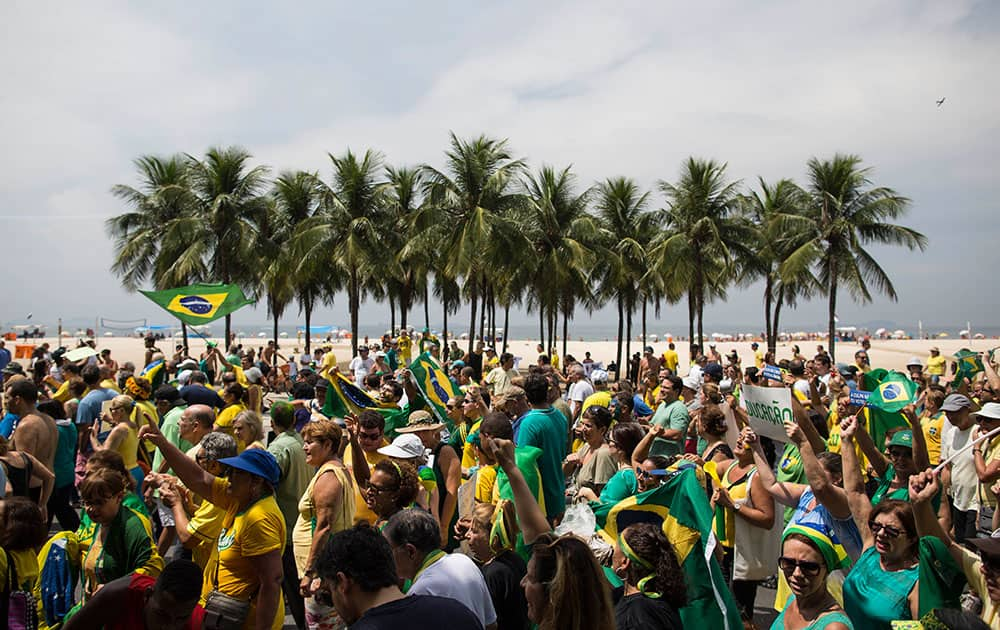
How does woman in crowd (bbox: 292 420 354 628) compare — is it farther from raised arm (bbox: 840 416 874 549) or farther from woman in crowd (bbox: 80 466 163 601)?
raised arm (bbox: 840 416 874 549)

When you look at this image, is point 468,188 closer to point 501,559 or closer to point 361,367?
point 361,367

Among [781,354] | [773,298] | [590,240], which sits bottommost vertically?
[781,354]

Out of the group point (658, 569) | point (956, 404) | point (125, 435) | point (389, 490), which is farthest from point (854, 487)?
point (125, 435)

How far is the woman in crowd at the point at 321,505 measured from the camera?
4328 millimetres

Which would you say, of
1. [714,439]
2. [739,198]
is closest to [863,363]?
[714,439]

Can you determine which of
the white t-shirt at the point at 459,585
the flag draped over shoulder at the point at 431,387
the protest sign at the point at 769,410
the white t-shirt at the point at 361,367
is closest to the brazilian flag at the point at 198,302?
the white t-shirt at the point at 361,367

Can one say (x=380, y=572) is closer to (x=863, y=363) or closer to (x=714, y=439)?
(x=714, y=439)

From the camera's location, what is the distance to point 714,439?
18.7 feet

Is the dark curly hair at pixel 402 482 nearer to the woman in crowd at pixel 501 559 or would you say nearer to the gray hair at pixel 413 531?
the woman in crowd at pixel 501 559

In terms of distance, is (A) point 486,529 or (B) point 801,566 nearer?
(B) point 801,566

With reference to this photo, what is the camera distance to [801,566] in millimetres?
3311

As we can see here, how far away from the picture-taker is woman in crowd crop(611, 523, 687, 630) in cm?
304

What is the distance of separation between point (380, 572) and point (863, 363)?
565 inches

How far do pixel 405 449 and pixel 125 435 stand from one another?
127 inches
